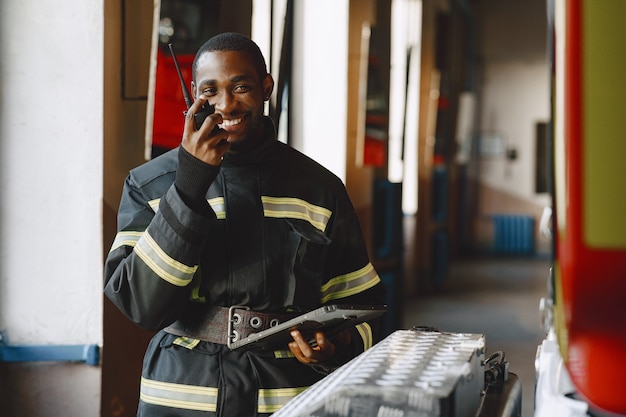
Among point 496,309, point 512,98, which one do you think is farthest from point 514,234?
point 496,309

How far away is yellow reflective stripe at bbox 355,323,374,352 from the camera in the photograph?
1965 millimetres

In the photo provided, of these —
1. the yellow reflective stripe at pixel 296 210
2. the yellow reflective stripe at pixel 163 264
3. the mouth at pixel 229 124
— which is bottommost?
the yellow reflective stripe at pixel 163 264

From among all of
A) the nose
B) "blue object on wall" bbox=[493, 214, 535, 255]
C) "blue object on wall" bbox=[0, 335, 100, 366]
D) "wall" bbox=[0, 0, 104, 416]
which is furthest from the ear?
"blue object on wall" bbox=[493, 214, 535, 255]

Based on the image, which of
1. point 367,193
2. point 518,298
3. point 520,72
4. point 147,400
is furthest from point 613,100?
point 520,72

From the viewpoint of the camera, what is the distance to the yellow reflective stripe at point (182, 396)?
1741 mm

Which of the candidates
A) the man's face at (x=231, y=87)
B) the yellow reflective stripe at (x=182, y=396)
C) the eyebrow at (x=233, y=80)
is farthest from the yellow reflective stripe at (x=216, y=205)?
the yellow reflective stripe at (x=182, y=396)

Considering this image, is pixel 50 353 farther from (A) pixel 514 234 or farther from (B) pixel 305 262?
(A) pixel 514 234

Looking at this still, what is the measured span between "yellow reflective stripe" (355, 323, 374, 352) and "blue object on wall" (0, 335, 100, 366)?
114 centimetres

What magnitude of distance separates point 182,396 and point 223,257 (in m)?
0.30

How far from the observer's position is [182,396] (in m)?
1.75

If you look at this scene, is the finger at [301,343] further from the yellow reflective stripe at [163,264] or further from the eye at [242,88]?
the eye at [242,88]

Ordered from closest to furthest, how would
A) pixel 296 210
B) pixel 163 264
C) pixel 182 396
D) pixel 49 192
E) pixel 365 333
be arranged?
pixel 163 264, pixel 182 396, pixel 296 210, pixel 365 333, pixel 49 192

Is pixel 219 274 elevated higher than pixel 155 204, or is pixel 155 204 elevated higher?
pixel 155 204

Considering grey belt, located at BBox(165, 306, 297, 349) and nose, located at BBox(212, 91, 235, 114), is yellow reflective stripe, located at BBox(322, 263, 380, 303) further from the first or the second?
nose, located at BBox(212, 91, 235, 114)
